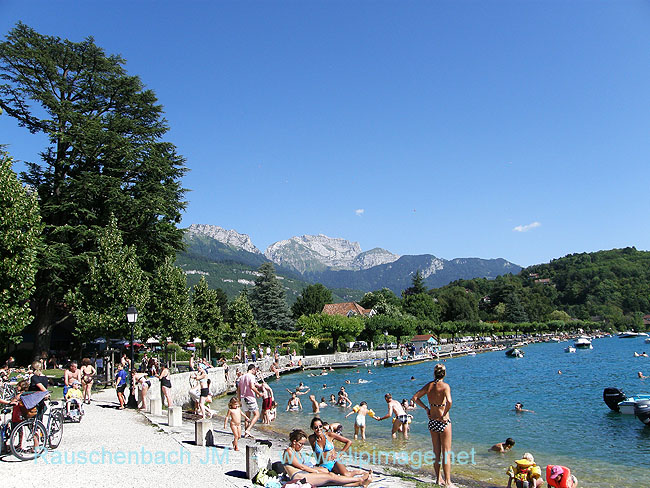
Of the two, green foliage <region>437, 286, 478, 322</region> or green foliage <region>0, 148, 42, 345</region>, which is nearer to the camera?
green foliage <region>0, 148, 42, 345</region>

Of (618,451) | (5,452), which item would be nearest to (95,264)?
(5,452)

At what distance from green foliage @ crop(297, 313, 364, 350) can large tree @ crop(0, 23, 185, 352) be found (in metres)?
27.0

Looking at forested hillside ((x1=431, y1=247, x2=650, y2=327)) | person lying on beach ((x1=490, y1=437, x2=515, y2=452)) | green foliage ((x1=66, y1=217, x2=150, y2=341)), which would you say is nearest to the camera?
person lying on beach ((x1=490, y1=437, x2=515, y2=452))

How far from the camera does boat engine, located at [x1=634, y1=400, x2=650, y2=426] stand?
1916cm

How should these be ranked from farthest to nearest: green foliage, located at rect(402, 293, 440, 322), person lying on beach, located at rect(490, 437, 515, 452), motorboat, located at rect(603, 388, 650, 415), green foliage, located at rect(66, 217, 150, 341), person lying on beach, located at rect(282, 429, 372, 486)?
green foliage, located at rect(402, 293, 440, 322) → green foliage, located at rect(66, 217, 150, 341) → motorboat, located at rect(603, 388, 650, 415) → person lying on beach, located at rect(490, 437, 515, 452) → person lying on beach, located at rect(282, 429, 372, 486)

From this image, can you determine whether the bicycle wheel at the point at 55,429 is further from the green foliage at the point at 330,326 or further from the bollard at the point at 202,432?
the green foliage at the point at 330,326

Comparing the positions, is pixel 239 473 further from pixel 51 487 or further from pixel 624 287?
pixel 624 287

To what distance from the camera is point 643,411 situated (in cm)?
1934

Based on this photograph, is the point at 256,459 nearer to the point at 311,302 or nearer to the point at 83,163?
the point at 83,163

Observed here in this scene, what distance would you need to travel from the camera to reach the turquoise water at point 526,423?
1366 centimetres

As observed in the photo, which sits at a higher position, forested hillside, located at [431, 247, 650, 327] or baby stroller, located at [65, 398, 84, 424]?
forested hillside, located at [431, 247, 650, 327]

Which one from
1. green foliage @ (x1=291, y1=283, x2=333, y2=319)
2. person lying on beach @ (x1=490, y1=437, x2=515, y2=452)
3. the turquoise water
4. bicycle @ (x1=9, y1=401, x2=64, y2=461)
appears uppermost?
green foliage @ (x1=291, y1=283, x2=333, y2=319)

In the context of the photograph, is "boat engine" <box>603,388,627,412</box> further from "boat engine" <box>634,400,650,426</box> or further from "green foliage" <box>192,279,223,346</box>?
"green foliage" <box>192,279,223,346</box>

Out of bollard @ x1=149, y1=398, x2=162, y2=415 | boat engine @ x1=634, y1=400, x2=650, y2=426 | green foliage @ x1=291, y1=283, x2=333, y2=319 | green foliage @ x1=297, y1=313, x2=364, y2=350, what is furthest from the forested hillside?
bollard @ x1=149, y1=398, x2=162, y2=415
